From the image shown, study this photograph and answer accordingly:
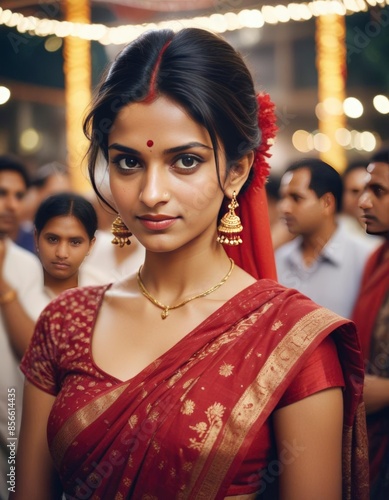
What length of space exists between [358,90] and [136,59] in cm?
279

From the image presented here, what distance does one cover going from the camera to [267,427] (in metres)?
1.44

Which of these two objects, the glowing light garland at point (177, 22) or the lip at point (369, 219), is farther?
the glowing light garland at point (177, 22)

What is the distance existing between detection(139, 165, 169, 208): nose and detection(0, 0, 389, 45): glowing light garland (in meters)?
0.43

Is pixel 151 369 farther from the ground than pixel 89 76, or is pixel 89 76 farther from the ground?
pixel 89 76

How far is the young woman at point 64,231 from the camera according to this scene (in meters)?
1.55

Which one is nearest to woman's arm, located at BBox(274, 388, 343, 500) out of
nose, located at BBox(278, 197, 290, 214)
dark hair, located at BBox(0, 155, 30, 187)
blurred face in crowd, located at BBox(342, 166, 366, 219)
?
nose, located at BBox(278, 197, 290, 214)

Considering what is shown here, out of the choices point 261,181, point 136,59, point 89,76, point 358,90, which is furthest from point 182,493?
point 358,90

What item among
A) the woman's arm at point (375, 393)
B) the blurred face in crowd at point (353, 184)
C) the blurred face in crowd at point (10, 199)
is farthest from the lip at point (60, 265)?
the blurred face in crowd at point (353, 184)

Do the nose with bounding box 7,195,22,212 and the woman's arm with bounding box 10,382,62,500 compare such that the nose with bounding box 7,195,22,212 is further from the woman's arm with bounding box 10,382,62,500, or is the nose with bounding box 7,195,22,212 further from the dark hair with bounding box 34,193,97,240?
the woman's arm with bounding box 10,382,62,500

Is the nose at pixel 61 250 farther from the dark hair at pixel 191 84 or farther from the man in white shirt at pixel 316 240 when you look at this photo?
the man in white shirt at pixel 316 240

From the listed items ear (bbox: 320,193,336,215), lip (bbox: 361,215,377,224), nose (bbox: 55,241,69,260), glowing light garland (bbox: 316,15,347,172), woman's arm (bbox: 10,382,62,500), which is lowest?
woman's arm (bbox: 10,382,62,500)

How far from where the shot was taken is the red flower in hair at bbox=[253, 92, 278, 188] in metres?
Answer: 1.61

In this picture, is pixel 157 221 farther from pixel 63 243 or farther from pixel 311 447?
pixel 311 447

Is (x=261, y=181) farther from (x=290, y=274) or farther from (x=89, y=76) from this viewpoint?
(x=89, y=76)
